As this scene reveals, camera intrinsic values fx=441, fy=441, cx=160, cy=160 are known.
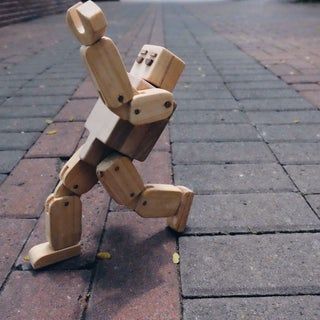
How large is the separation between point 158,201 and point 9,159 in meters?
1.52

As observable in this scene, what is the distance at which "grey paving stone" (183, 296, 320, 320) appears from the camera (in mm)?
1628

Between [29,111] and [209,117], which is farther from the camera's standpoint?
[29,111]

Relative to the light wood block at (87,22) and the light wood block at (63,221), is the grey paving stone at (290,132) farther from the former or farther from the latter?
the light wood block at (87,22)

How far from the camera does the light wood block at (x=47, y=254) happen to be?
1910 millimetres

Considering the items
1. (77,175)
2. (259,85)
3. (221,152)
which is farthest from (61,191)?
(259,85)

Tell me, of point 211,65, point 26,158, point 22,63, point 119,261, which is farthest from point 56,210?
point 22,63

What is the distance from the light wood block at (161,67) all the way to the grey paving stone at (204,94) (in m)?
2.73

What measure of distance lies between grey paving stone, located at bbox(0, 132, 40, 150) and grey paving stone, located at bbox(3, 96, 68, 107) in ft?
2.99

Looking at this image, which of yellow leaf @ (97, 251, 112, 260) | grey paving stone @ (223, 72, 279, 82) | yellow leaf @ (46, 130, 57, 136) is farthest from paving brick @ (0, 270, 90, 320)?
grey paving stone @ (223, 72, 279, 82)

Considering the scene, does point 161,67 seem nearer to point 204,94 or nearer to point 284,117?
point 284,117

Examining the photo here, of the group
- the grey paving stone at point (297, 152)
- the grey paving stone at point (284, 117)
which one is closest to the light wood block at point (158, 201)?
the grey paving stone at point (297, 152)

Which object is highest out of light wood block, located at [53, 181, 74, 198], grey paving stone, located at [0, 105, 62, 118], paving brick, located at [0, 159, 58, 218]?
light wood block, located at [53, 181, 74, 198]

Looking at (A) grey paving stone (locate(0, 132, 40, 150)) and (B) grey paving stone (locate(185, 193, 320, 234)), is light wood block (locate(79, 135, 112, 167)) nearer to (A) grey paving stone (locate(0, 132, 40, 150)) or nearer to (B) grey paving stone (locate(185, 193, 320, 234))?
(B) grey paving stone (locate(185, 193, 320, 234))

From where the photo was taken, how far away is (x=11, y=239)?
2.15m
